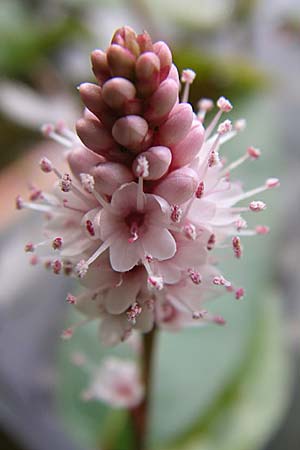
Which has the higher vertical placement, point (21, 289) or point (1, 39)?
point (1, 39)

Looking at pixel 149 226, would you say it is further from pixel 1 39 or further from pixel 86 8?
pixel 86 8

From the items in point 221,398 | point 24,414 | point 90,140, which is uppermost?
point 90,140

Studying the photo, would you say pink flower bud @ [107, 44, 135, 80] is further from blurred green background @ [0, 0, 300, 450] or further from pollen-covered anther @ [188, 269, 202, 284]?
blurred green background @ [0, 0, 300, 450]

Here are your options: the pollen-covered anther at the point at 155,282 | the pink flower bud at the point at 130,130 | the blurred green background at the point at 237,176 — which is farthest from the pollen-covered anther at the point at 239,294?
the blurred green background at the point at 237,176

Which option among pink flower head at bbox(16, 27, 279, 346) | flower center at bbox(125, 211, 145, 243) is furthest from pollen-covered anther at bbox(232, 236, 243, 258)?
flower center at bbox(125, 211, 145, 243)

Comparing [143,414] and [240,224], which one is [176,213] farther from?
[143,414]

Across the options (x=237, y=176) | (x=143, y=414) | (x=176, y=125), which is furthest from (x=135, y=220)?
(x=237, y=176)

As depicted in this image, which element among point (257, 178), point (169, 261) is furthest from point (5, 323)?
point (169, 261)
